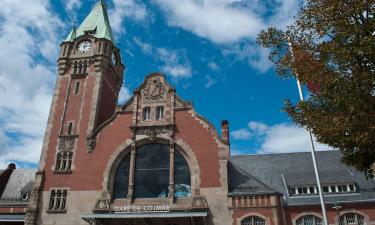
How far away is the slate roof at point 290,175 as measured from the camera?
93.5 feet

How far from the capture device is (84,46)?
38.9 m

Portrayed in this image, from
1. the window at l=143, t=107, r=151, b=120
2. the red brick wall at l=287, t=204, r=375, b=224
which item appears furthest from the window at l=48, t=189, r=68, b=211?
the red brick wall at l=287, t=204, r=375, b=224

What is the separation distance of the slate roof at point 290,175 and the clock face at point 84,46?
20369mm

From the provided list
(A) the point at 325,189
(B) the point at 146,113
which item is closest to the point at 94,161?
(B) the point at 146,113

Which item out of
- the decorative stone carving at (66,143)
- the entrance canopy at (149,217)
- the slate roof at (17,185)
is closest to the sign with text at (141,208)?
the entrance canopy at (149,217)

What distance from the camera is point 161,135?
31656 millimetres

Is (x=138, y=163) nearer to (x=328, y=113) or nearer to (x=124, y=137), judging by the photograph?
(x=124, y=137)

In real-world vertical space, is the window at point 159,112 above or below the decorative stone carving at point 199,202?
above

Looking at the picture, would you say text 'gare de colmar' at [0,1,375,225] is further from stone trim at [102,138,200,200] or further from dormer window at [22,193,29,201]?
dormer window at [22,193,29,201]

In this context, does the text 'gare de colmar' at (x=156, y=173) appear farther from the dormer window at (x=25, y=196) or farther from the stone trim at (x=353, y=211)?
the dormer window at (x=25, y=196)

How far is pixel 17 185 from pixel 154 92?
70.3 feet

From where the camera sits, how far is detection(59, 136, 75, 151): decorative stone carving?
33.3m

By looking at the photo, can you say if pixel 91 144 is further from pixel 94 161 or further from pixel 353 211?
pixel 353 211

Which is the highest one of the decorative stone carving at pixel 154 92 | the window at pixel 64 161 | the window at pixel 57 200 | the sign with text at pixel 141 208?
the decorative stone carving at pixel 154 92
